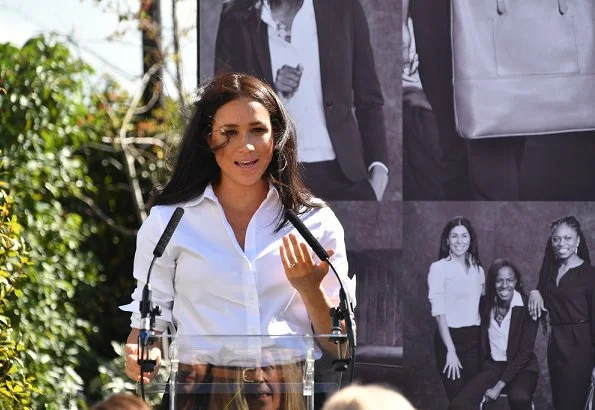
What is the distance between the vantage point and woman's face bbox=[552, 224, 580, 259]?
4.54 m

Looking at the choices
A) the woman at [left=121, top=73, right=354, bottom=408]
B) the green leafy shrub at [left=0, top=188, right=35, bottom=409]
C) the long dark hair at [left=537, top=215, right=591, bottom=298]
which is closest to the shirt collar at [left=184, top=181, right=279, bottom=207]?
the woman at [left=121, top=73, right=354, bottom=408]

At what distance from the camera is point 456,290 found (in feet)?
14.9

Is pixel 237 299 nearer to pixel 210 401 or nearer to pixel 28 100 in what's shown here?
pixel 210 401

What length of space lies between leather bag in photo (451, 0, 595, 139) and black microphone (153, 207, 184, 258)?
1.77m

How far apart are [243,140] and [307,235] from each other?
42 cm

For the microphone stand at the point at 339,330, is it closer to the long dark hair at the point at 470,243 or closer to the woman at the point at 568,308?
the long dark hair at the point at 470,243

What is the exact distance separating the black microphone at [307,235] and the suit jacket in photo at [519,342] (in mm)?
1610

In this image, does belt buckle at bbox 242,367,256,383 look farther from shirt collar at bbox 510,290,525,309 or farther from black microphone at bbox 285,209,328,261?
shirt collar at bbox 510,290,525,309

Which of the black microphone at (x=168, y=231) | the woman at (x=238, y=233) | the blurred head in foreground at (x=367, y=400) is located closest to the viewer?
the blurred head in foreground at (x=367, y=400)

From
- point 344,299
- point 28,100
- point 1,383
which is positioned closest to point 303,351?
point 344,299

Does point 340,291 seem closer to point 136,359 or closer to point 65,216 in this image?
point 136,359

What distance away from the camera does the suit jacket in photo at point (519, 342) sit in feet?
14.9

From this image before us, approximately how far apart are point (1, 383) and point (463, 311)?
1917 mm

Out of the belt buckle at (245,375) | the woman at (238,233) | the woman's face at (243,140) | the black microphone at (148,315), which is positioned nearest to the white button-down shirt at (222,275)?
the woman at (238,233)
